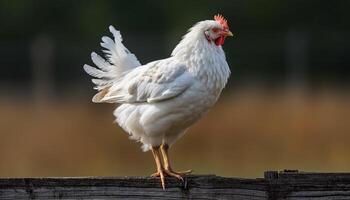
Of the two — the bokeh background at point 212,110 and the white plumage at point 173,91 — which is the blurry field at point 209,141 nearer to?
the bokeh background at point 212,110

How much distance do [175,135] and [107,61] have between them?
836 mm

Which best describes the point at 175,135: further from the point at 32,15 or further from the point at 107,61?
the point at 32,15

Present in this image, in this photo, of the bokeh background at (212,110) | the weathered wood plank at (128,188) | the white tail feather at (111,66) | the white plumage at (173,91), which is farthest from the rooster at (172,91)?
the bokeh background at (212,110)

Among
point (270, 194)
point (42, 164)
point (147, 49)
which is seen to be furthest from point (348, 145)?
point (147, 49)

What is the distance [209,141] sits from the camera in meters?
14.7

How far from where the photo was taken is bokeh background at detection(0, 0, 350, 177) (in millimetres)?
13633

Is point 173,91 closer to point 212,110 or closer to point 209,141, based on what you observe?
point 209,141

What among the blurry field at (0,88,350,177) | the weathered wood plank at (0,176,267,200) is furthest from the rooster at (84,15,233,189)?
the blurry field at (0,88,350,177)

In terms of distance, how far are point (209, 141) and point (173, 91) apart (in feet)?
28.5

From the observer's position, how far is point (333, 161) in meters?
12.9

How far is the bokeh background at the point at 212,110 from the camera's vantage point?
1363cm

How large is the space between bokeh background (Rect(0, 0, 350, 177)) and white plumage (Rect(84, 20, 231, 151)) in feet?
16.8

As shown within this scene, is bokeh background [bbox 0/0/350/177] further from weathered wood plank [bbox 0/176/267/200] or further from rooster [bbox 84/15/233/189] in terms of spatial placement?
weathered wood plank [bbox 0/176/267/200]

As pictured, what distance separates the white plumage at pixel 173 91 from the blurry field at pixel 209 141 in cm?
531
